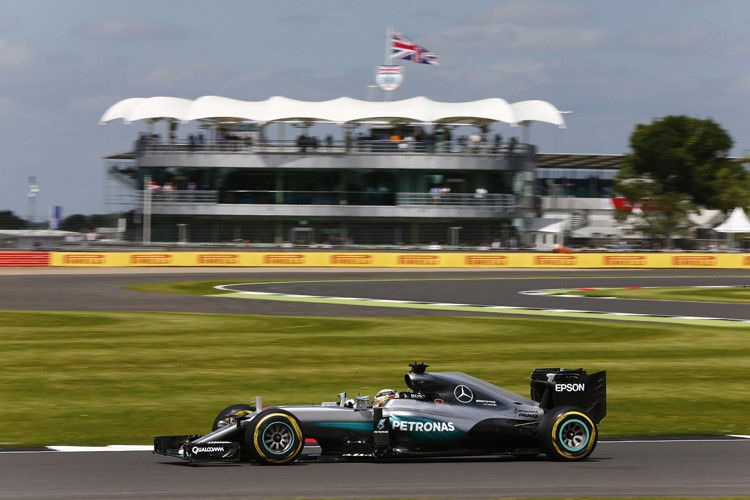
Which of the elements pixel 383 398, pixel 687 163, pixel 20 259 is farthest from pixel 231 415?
pixel 687 163

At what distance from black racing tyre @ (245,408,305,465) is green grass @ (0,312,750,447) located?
2324 mm

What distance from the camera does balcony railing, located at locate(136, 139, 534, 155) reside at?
7462 cm

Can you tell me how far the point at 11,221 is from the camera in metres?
54.5

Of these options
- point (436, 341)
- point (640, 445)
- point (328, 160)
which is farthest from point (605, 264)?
point (640, 445)

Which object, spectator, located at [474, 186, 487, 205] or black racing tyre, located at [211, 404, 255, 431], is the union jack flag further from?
black racing tyre, located at [211, 404, 255, 431]

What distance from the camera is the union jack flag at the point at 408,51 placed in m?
73.6

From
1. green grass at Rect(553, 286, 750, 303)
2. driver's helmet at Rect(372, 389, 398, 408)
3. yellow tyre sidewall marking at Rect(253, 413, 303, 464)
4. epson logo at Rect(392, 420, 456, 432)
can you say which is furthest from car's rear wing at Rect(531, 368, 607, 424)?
green grass at Rect(553, 286, 750, 303)

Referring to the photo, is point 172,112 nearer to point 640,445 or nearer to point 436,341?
point 436,341

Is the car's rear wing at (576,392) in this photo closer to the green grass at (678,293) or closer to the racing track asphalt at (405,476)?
the racing track asphalt at (405,476)

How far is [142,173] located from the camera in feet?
250

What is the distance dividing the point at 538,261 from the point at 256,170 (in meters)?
23.8

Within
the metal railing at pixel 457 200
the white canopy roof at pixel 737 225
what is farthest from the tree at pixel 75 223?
the white canopy roof at pixel 737 225

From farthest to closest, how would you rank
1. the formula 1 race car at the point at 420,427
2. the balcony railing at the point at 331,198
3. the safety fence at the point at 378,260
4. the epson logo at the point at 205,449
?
the balcony railing at the point at 331,198, the safety fence at the point at 378,260, the formula 1 race car at the point at 420,427, the epson logo at the point at 205,449

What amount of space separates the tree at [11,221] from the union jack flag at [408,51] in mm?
29212
